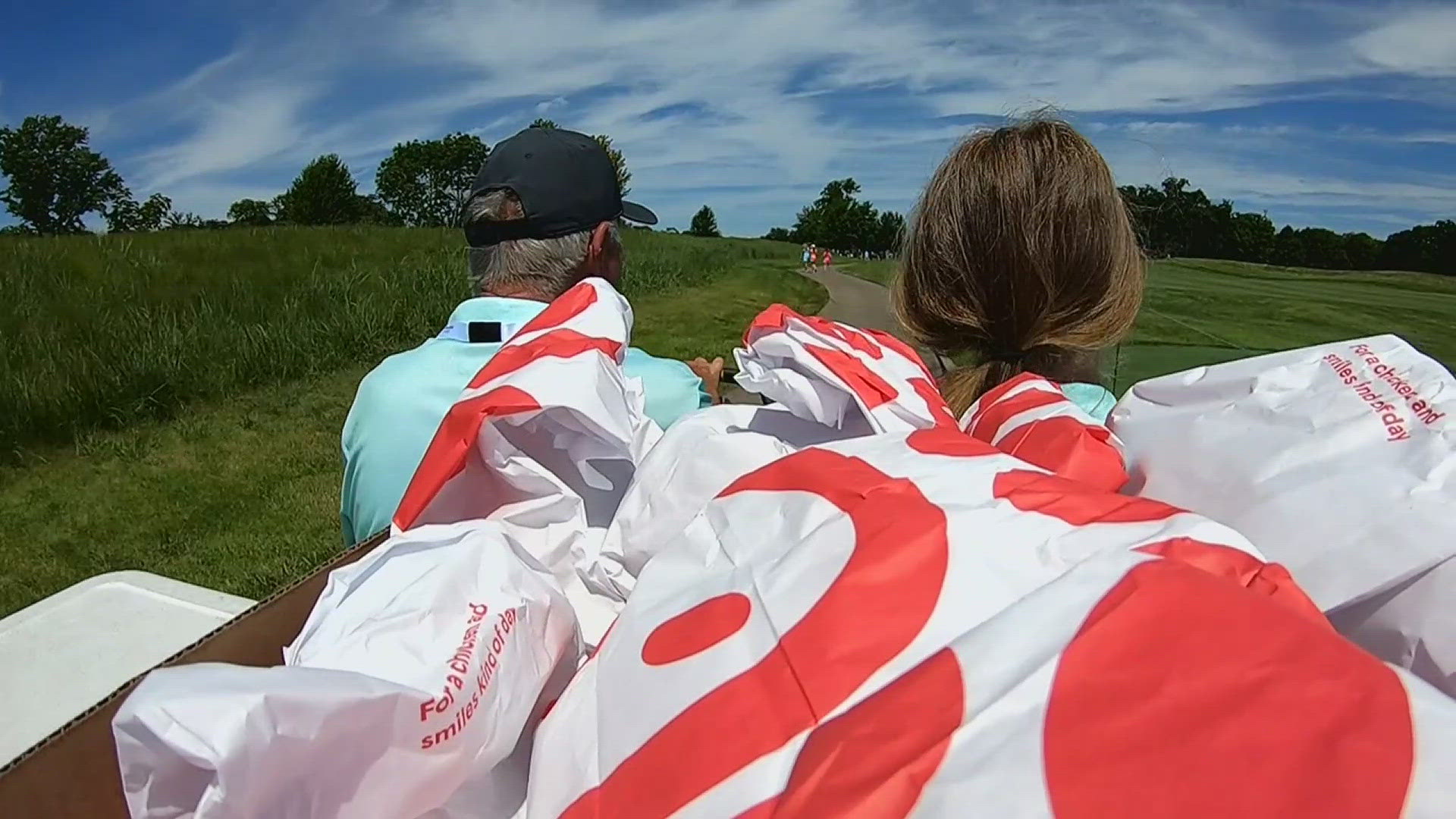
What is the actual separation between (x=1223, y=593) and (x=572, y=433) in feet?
3.05

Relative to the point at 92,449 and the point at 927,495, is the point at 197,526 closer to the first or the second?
the point at 92,449

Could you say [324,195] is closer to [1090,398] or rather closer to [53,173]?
[53,173]

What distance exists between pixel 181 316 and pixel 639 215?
615 centimetres

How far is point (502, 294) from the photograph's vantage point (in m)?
2.49

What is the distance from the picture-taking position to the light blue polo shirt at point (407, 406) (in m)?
2.08

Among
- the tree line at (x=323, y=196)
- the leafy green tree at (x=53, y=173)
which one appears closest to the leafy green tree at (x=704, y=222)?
the tree line at (x=323, y=196)

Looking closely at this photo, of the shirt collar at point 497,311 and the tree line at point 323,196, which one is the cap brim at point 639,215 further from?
the tree line at point 323,196

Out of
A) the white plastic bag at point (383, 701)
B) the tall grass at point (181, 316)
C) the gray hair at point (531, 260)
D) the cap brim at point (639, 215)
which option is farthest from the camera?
the tall grass at point (181, 316)

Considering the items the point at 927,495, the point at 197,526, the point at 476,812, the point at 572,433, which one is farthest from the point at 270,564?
the point at 927,495

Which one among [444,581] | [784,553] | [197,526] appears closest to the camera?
[784,553]

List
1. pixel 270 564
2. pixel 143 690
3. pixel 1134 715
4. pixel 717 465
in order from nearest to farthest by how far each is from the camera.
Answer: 1. pixel 1134 715
2. pixel 143 690
3. pixel 717 465
4. pixel 270 564

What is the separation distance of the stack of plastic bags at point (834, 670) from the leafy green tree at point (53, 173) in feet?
256

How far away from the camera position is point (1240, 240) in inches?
81.3

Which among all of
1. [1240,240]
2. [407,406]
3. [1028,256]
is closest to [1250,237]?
[1240,240]
